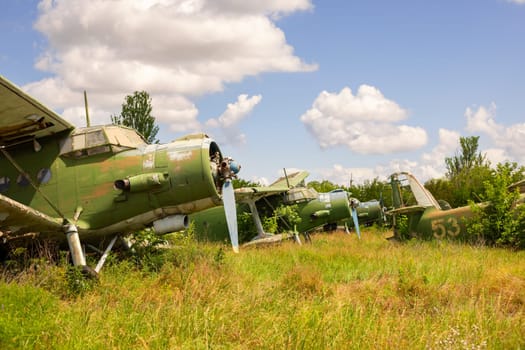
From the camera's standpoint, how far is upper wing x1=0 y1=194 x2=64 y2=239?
6.35 metres

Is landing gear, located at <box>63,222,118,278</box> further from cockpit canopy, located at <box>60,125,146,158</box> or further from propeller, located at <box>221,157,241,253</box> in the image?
propeller, located at <box>221,157,241,253</box>

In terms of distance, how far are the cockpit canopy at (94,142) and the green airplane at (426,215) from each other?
8.15 meters

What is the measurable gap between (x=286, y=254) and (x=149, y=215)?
158 inches

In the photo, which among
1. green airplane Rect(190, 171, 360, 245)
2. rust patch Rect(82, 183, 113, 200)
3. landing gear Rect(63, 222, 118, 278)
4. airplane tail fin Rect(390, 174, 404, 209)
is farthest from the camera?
green airplane Rect(190, 171, 360, 245)

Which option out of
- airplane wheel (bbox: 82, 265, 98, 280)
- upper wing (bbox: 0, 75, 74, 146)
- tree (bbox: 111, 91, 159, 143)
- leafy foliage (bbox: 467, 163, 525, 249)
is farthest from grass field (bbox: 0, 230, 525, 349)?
tree (bbox: 111, 91, 159, 143)

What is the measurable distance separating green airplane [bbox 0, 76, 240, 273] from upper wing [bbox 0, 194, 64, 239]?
27 millimetres

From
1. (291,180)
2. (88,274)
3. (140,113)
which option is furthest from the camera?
(140,113)

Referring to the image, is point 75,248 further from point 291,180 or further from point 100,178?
point 291,180

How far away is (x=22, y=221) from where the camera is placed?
6.85m

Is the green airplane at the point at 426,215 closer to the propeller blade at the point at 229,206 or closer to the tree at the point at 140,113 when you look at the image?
the propeller blade at the point at 229,206

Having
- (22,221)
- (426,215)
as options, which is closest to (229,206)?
(22,221)

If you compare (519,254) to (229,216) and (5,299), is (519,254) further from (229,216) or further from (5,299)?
(5,299)

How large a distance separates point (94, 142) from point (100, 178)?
0.63 meters

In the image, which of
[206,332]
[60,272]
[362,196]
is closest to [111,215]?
[60,272]
